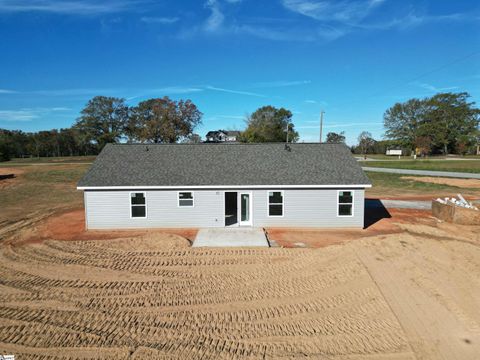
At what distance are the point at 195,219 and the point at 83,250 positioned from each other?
5.49 meters

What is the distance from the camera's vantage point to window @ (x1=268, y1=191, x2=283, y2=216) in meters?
16.0

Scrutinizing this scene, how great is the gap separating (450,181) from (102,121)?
70047mm

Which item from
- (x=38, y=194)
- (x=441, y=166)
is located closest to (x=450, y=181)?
(x=441, y=166)

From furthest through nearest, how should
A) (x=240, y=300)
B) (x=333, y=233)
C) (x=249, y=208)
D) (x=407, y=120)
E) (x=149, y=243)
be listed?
(x=407, y=120) → (x=249, y=208) → (x=333, y=233) → (x=149, y=243) → (x=240, y=300)

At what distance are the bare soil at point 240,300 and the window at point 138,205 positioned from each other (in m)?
2.75

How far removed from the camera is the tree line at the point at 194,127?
59875 millimetres

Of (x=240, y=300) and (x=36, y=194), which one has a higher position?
(x=36, y=194)

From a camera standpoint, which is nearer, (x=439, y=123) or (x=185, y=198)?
(x=185, y=198)

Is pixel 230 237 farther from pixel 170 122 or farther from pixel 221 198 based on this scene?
pixel 170 122

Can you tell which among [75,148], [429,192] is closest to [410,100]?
[429,192]

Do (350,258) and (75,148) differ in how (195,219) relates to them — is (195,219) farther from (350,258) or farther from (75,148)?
(75,148)

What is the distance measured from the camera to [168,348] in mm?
6695

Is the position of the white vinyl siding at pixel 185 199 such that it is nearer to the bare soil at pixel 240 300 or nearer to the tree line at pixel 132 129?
the bare soil at pixel 240 300

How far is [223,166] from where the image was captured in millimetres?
17203
